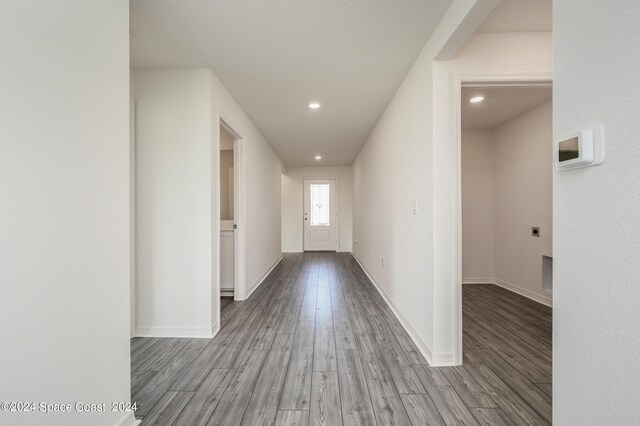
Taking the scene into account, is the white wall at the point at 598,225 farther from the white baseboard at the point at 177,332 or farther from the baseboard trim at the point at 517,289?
the baseboard trim at the point at 517,289

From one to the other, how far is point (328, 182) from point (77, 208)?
21.4ft

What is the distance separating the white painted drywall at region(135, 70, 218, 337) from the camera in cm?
232

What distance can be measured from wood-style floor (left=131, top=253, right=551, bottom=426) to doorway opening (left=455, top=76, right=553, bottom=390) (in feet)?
0.08

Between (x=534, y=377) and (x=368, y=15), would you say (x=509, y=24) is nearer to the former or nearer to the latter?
(x=368, y=15)

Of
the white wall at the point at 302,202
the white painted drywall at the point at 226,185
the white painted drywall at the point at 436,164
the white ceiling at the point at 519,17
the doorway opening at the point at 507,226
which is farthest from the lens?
the white wall at the point at 302,202

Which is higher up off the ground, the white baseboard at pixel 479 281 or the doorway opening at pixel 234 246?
the doorway opening at pixel 234 246

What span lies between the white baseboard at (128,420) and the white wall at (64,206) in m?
0.08

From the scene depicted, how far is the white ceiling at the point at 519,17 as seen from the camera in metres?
1.62

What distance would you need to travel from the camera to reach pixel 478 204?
4105 mm

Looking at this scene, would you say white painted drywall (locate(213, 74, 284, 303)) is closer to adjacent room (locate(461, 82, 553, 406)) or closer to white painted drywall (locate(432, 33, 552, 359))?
white painted drywall (locate(432, 33, 552, 359))

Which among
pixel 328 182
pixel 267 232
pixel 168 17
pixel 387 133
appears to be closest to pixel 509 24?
pixel 387 133

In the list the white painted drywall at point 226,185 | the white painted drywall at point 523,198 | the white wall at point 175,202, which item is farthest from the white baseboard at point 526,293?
the white painted drywall at point 226,185

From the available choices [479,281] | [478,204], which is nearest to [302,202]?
[478,204]

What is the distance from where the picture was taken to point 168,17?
5.66ft
